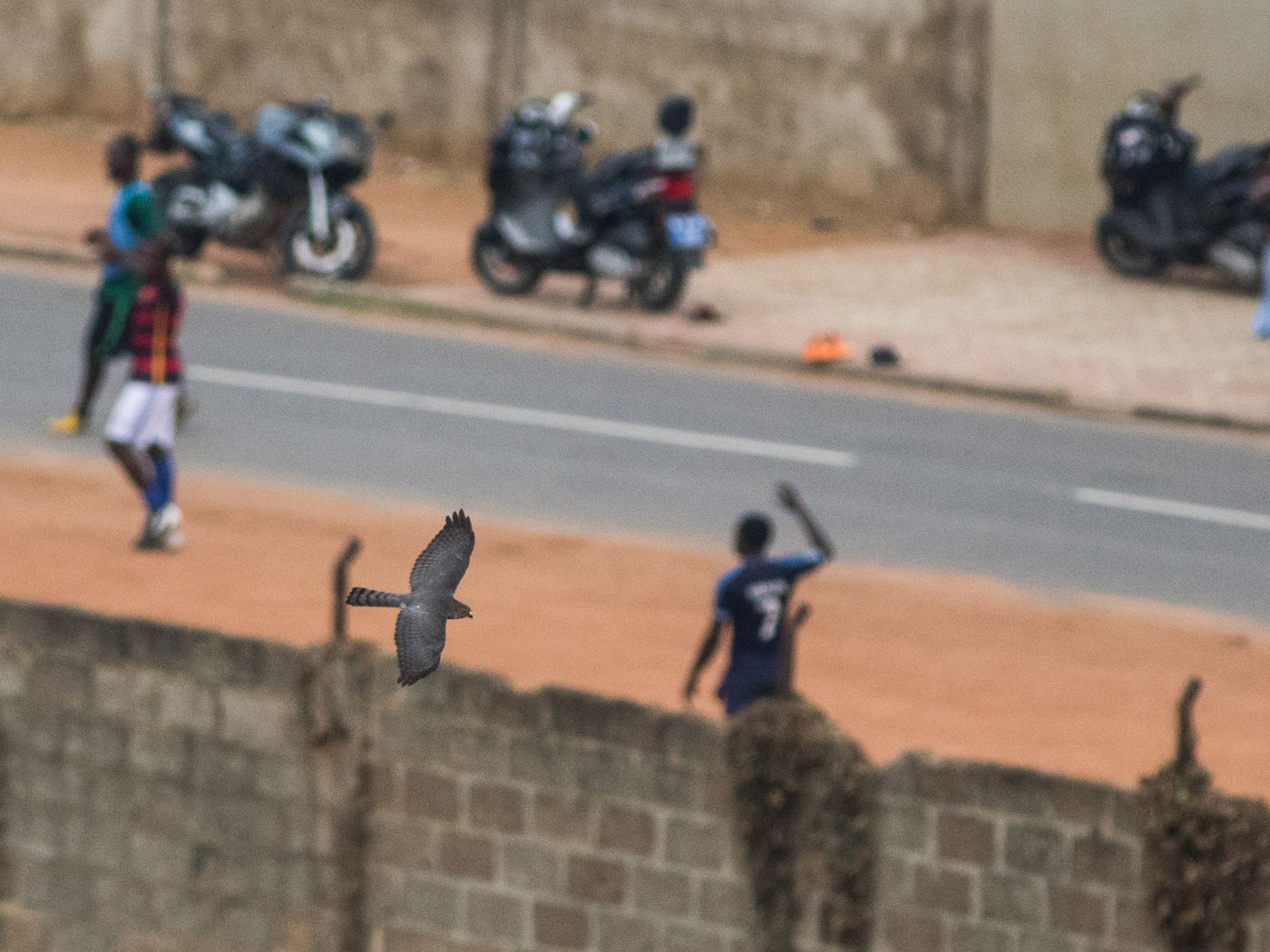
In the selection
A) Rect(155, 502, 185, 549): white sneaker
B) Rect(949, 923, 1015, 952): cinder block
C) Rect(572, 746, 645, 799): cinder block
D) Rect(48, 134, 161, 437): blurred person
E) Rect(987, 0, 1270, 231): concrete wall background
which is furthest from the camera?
Rect(987, 0, 1270, 231): concrete wall background

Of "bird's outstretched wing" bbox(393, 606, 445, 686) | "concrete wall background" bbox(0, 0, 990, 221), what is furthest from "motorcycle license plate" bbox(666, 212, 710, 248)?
"bird's outstretched wing" bbox(393, 606, 445, 686)

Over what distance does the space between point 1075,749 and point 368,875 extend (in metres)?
3.45

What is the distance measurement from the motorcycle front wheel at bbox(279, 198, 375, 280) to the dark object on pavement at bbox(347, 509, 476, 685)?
19422mm

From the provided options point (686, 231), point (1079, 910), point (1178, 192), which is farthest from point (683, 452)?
point (1178, 192)

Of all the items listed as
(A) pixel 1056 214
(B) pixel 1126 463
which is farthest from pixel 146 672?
(A) pixel 1056 214

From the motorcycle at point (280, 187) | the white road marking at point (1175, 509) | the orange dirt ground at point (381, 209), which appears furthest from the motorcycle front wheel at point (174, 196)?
the white road marking at point (1175, 509)

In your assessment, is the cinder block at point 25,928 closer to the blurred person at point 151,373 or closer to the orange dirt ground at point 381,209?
the blurred person at point 151,373

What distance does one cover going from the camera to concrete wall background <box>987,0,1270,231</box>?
26.1m

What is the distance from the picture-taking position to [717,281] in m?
24.6

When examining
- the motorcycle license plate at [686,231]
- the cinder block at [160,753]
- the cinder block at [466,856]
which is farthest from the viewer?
the motorcycle license plate at [686,231]

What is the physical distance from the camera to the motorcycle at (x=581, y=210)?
21.9m

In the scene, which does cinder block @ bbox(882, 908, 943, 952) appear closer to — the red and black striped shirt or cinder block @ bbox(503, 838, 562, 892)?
cinder block @ bbox(503, 838, 562, 892)

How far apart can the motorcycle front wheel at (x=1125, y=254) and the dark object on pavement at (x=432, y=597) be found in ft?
73.0

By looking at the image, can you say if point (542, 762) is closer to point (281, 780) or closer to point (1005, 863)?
point (281, 780)
